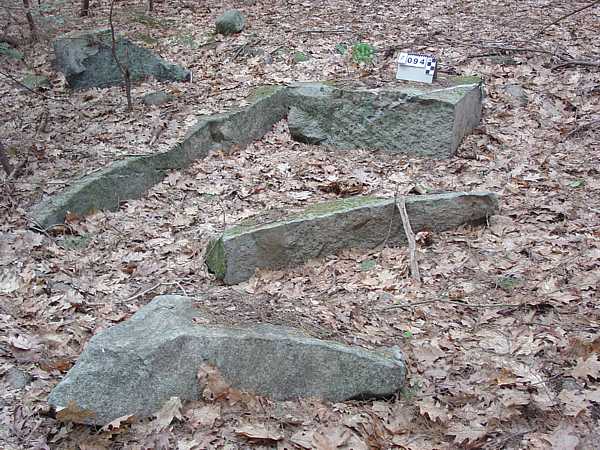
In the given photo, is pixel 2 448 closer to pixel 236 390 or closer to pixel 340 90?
pixel 236 390

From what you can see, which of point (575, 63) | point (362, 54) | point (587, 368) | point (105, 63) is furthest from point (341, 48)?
point (587, 368)

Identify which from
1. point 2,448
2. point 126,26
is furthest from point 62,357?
point 126,26

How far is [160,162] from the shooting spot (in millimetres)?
6305

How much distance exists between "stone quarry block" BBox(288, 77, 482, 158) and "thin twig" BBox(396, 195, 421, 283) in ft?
5.66

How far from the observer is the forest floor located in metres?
3.06

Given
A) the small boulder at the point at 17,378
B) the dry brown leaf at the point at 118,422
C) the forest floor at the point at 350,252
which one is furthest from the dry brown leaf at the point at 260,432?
the small boulder at the point at 17,378

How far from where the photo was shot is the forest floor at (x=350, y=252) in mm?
3059

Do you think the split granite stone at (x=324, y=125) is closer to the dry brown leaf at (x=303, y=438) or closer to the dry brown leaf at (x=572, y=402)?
the dry brown leaf at (x=303, y=438)

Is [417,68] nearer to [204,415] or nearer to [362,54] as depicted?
[362,54]

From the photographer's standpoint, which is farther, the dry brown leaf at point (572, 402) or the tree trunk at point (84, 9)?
the tree trunk at point (84, 9)

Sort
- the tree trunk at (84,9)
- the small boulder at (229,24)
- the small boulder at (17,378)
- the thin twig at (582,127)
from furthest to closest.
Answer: the tree trunk at (84,9)
the small boulder at (229,24)
the thin twig at (582,127)
the small boulder at (17,378)

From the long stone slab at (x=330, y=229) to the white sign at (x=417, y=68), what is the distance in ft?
7.82

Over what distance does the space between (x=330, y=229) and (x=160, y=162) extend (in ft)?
8.16

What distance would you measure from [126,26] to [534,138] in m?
7.10
